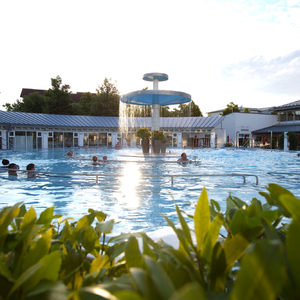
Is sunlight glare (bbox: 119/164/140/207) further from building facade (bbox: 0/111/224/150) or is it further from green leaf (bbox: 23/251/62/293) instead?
building facade (bbox: 0/111/224/150)

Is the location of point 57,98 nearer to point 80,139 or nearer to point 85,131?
point 85,131

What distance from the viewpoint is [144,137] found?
20.5 meters

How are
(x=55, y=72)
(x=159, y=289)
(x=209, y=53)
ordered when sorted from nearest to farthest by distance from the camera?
1. (x=159, y=289)
2. (x=209, y=53)
3. (x=55, y=72)

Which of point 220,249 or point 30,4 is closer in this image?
point 220,249

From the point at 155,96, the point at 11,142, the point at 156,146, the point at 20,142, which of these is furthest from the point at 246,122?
the point at 11,142

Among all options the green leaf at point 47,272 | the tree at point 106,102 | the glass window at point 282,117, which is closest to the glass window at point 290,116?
the glass window at point 282,117

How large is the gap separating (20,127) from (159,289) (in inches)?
1417

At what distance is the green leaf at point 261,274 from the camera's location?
16.8 inches

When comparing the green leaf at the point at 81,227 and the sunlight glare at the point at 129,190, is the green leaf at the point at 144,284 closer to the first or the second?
the green leaf at the point at 81,227

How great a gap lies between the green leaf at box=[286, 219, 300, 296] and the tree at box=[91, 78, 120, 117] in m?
50.6

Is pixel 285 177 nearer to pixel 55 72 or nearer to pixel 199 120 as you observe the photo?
pixel 199 120

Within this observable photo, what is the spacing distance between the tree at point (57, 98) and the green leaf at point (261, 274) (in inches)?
1947

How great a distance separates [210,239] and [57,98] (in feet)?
163

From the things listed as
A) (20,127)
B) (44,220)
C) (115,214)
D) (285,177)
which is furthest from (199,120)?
(44,220)
